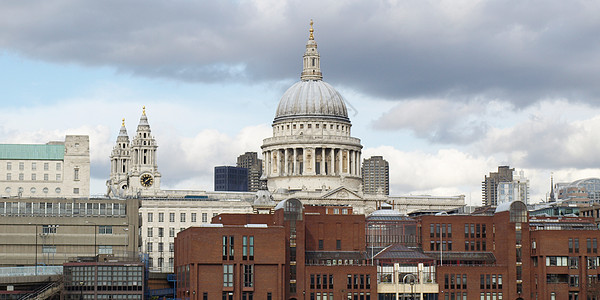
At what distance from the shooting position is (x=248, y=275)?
188 m

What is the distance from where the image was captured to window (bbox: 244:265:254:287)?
187750mm

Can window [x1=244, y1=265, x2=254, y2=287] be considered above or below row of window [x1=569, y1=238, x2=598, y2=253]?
below

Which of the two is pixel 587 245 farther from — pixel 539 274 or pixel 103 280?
pixel 103 280

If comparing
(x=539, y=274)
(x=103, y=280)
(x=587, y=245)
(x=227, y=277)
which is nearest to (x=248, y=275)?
(x=227, y=277)

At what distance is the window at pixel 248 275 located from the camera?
616 feet

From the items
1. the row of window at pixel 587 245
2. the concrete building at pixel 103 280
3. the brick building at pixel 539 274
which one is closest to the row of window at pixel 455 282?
the brick building at pixel 539 274

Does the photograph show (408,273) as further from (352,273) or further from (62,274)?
(62,274)

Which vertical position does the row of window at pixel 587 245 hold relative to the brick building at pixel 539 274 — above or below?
above

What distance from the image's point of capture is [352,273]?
193375 mm

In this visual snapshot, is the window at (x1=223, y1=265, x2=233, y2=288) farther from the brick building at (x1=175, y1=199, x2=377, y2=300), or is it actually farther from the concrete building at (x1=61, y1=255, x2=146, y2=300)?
the concrete building at (x1=61, y1=255, x2=146, y2=300)

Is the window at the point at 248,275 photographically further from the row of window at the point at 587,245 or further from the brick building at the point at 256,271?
the row of window at the point at 587,245

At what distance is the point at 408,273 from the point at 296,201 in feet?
63.8

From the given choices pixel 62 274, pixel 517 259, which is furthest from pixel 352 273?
pixel 62 274

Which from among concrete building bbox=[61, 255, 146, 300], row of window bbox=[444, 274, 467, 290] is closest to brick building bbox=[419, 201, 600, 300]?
row of window bbox=[444, 274, 467, 290]
